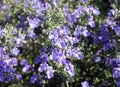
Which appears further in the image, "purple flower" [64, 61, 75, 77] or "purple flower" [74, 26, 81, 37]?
"purple flower" [74, 26, 81, 37]

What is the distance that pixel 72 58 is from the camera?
4.79 meters

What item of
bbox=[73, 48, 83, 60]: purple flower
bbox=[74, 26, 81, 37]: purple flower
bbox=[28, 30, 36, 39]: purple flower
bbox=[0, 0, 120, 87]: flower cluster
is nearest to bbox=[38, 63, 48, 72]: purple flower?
bbox=[0, 0, 120, 87]: flower cluster

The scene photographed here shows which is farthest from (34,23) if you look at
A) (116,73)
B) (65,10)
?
Result: (116,73)

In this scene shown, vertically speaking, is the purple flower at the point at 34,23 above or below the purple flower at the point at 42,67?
above

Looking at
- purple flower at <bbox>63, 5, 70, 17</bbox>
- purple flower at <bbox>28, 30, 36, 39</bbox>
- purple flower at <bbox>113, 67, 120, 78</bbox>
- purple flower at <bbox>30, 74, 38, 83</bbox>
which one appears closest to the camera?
purple flower at <bbox>113, 67, 120, 78</bbox>

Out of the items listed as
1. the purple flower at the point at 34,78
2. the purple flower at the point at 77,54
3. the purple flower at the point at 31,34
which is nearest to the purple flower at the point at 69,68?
the purple flower at the point at 77,54

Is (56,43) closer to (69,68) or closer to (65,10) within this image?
(69,68)

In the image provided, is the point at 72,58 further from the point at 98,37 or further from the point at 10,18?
the point at 10,18

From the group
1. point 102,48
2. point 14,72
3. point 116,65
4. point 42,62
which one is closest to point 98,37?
point 102,48

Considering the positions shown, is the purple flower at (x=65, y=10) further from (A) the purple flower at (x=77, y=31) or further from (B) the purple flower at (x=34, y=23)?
(B) the purple flower at (x=34, y=23)

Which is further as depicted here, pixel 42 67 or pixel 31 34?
pixel 31 34

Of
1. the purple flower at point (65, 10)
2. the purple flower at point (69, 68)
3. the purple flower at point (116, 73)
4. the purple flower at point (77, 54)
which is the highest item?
the purple flower at point (65, 10)

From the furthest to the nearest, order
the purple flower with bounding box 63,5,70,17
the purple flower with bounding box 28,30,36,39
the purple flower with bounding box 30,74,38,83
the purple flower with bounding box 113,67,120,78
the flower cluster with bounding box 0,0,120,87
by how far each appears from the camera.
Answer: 1. the purple flower with bounding box 63,5,70,17
2. the purple flower with bounding box 28,30,36,39
3. the purple flower with bounding box 30,74,38,83
4. the flower cluster with bounding box 0,0,120,87
5. the purple flower with bounding box 113,67,120,78

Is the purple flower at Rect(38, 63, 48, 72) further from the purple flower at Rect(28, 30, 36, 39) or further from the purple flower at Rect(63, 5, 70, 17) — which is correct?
the purple flower at Rect(63, 5, 70, 17)
